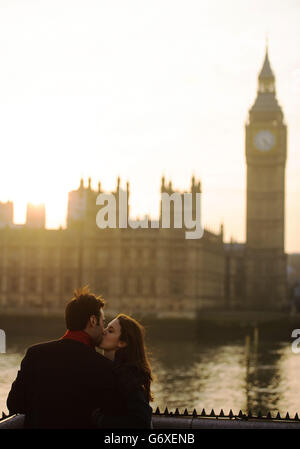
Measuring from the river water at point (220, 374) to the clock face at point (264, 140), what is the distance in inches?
1377

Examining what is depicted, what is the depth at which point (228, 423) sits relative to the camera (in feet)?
19.7

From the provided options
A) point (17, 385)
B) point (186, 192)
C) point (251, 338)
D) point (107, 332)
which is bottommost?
point (251, 338)

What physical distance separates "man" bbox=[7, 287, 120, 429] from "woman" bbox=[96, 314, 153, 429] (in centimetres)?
7

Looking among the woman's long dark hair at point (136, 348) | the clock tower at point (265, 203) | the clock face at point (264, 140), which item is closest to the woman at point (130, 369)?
the woman's long dark hair at point (136, 348)

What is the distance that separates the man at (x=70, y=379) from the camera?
4.62 m

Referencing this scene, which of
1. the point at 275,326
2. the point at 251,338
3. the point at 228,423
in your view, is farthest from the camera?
the point at 275,326

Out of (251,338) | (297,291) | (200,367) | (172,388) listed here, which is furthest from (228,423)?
(297,291)

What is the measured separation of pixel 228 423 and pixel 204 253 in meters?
62.5

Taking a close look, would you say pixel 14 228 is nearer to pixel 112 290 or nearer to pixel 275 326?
pixel 112 290

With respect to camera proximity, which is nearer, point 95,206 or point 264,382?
point 264,382

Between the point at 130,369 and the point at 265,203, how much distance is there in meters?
83.1

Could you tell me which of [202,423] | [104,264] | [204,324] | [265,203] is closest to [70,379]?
[202,423]

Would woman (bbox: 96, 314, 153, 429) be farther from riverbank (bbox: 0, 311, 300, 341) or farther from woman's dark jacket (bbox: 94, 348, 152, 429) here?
riverbank (bbox: 0, 311, 300, 341)

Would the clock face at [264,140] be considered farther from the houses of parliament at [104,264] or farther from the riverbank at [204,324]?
the riverbank at [204,324]
